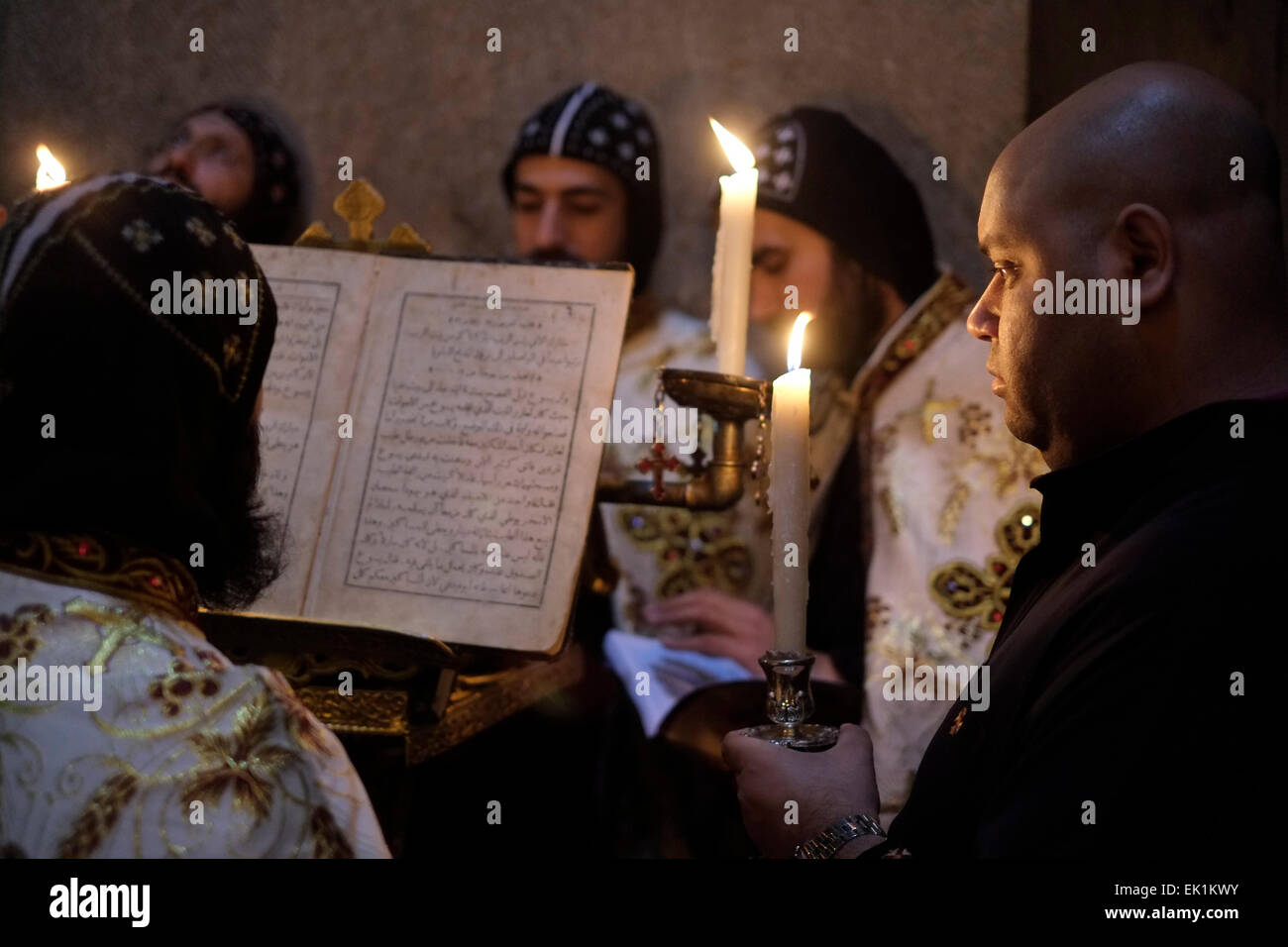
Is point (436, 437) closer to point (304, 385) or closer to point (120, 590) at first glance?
point (304, 385)

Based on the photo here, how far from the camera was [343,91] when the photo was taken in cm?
410

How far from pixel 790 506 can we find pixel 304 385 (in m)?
1.22

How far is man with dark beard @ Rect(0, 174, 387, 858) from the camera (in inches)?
53.0

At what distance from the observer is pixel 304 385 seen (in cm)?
224

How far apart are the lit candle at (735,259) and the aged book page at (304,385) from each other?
716 mm

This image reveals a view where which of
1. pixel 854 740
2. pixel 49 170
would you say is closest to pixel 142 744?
pixel 854 740

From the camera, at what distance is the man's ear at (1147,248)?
1.34m

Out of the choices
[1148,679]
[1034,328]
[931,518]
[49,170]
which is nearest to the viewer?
[1148,679]

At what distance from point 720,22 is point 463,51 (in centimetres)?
88

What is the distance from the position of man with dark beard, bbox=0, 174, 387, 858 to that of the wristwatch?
51cm

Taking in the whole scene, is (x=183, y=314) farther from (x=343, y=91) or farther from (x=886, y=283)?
(x=343, y=91)

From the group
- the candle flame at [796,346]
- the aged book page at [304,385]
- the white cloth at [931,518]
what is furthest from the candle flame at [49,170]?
the white cloth at [931,518]

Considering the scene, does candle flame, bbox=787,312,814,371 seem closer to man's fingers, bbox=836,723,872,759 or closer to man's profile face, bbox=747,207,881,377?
man's fingers, bbox=836,723,872,759
